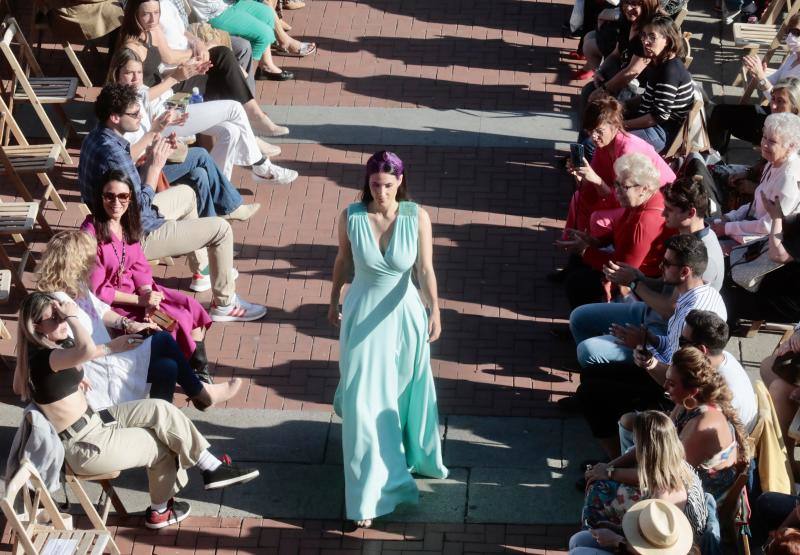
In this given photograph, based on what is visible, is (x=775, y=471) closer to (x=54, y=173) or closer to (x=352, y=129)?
(x=352, y=129)

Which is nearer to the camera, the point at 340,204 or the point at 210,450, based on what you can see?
the point at 210,450

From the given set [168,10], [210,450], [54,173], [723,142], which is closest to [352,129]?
[168,10]

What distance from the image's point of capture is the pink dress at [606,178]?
7.54m

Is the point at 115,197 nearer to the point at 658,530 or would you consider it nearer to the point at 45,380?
the point at 45,380

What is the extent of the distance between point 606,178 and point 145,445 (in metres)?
3.62

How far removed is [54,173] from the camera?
29.6ft

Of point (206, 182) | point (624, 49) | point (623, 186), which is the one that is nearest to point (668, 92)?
point (624, 49)

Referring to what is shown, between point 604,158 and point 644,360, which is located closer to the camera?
point 644,360

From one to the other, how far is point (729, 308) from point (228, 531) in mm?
3479

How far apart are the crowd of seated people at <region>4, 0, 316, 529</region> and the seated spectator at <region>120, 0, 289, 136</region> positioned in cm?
1

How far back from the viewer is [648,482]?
A: 17.0 feet

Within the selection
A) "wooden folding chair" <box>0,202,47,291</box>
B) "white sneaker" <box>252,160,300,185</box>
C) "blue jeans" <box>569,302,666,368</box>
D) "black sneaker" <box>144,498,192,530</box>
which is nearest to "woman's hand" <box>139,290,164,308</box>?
"black sneaker" <box>144,498,192,530</box>

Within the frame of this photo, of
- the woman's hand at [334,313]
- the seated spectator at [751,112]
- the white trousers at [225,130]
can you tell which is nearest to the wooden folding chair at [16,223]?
the white trousers at [225,130]

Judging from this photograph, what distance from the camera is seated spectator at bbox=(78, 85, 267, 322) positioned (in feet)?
23.9
